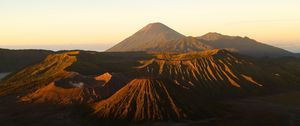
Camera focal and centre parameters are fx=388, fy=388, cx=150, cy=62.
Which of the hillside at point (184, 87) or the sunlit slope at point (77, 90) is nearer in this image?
the hillside at point (184, 87)

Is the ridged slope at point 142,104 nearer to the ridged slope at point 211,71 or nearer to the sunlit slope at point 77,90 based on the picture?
the sunlit slope at point 77,90

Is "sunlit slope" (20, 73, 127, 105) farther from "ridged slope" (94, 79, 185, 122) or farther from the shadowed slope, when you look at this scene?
the shadowed slope

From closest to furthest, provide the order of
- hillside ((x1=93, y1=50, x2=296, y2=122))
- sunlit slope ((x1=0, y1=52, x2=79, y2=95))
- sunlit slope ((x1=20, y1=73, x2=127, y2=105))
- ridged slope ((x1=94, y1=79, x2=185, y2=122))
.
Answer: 1. ridged slope ((x1=94, y1=79, x2=185, y2=122))
2. hillside ((x1=93, y1=50, x2=296, y2=122))
3. sunlit slope ((x1=20, y1=73, x2=127, y2=105))
4. sunlit slope ((x1=0, y1=52, x2=79, y2=95))

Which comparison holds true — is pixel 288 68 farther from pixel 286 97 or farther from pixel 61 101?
pixel 61 101

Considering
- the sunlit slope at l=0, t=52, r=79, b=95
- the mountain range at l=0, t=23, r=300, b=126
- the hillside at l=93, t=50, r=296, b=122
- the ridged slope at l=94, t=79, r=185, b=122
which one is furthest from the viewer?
the sunlit slope at l=0, t=52, r=79, b=95

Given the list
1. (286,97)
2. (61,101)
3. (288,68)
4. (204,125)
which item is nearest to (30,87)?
(61,101)

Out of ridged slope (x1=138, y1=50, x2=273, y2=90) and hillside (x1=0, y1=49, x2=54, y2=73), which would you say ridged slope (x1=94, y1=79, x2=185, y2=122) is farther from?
hillside (x1=0, y1=49, x2=54, y2=73)

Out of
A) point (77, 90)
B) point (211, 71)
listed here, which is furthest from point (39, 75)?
point (211, 71)

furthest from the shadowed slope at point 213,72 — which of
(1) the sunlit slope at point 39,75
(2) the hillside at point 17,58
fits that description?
(2) the hillside at point 17,58

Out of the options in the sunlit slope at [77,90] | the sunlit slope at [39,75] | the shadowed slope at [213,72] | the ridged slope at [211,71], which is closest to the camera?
the sunlit slope at [77,90]

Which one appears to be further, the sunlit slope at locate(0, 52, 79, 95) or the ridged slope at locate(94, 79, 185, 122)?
the sunlit slope at locate(0, 52, 79, 95)

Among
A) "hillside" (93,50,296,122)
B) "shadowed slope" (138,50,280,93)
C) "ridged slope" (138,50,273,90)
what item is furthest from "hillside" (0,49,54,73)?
"shadowed slope" (138,50,280,93)
